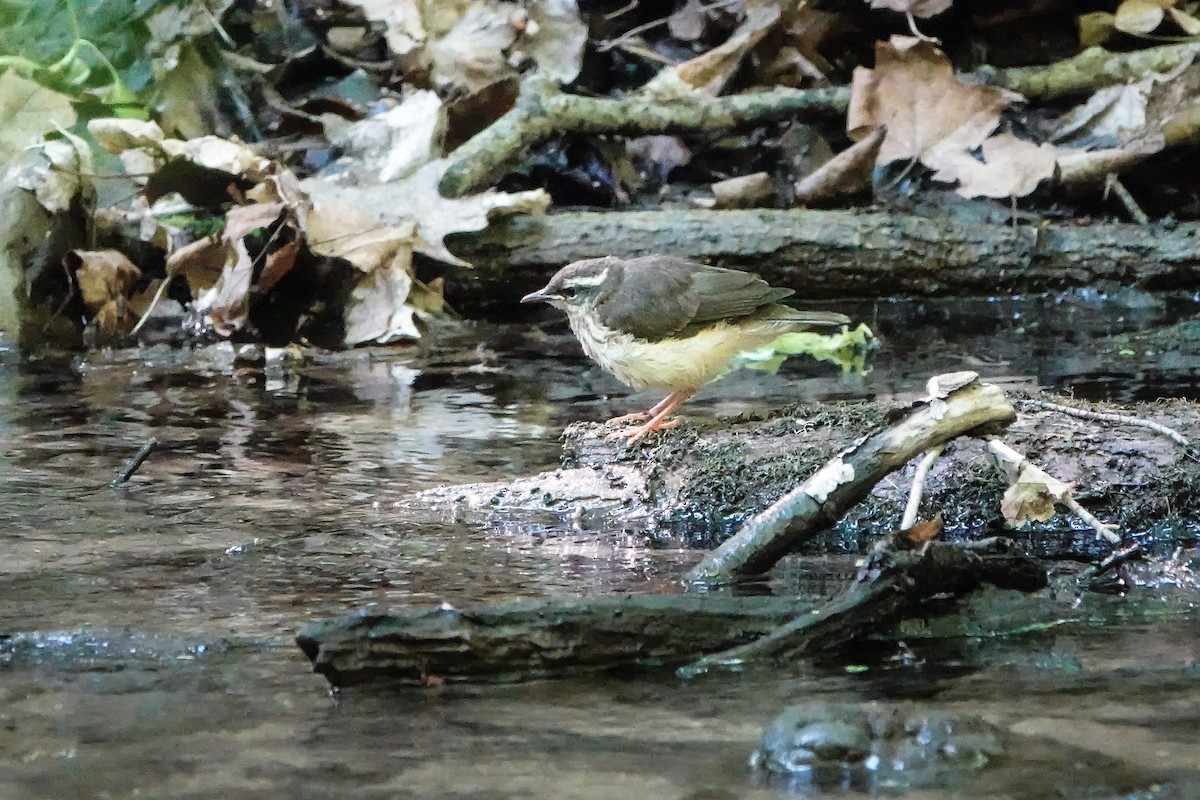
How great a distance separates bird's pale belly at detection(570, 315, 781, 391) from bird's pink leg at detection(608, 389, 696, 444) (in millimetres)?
49

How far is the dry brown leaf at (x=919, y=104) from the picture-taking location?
8.53 m

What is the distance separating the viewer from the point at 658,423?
4.89m

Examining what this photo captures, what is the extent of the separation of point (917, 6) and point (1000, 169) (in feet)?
6.40

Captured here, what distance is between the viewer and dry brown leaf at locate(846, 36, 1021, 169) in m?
8.53

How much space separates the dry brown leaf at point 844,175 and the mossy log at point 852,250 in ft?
1.22

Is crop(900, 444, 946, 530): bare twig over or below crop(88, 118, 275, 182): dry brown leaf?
below

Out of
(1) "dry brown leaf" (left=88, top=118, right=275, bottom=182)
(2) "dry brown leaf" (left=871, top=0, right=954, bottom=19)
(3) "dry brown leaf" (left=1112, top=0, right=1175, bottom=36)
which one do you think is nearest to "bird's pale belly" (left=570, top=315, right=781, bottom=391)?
(1) "dry brown leaf" (left=88, top=118, right=275, bottom=182)

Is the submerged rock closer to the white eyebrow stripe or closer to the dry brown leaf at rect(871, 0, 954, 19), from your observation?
the white eyebrow stripe

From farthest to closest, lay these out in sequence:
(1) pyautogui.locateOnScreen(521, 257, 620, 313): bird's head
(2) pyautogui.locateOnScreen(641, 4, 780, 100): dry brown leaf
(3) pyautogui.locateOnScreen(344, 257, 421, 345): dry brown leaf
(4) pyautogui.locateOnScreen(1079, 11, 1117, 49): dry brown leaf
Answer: (4) pyautogui.locateOnScreen(1079, 11, 1117, 49): dry brown leaf, (2) pyautogui.locateOnScreen(641, 4, 780, 100): dry brown leaf, (3) pyautogui.locateOnScreen(344, 257, 421, 345): dry brown leaf, (1) pyautogui.locateOnScreen(521, 257, 620, 313): bird's head

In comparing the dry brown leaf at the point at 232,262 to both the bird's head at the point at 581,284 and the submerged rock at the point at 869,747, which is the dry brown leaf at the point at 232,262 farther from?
the submerged rock at the point at 869,747

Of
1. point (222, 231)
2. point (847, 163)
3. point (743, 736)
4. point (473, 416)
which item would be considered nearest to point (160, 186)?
point (222, 231)

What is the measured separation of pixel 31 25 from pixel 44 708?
7106mm

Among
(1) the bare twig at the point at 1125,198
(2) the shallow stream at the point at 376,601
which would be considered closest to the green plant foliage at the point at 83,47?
(2) the shallow stream at the point at 376,601

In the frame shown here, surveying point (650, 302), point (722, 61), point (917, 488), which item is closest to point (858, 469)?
point (917, 488)
